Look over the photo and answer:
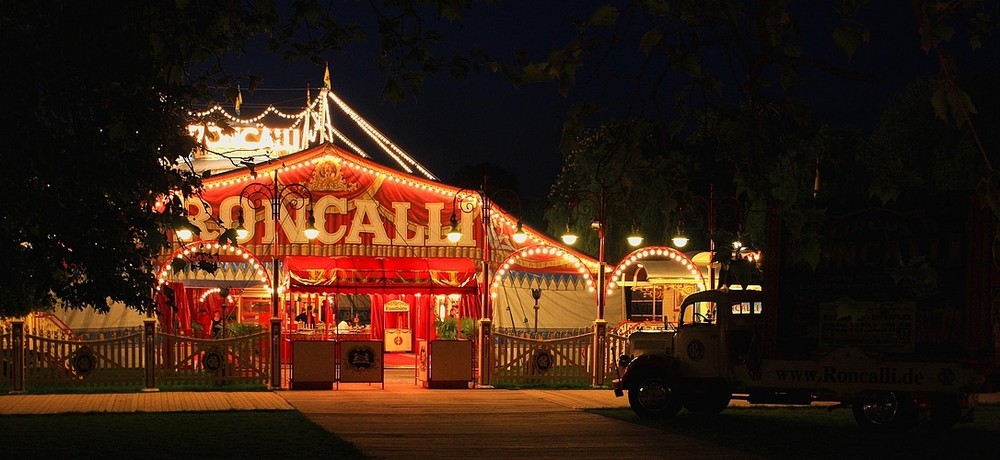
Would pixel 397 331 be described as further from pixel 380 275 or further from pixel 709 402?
pixel 709 402

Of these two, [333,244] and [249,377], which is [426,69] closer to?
[249,377]

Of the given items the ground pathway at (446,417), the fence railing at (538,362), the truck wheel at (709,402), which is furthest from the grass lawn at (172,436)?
the fence railing at (538,362)

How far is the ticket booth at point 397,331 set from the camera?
28266 mm

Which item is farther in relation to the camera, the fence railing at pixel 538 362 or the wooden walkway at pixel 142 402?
the fence railing at pixel 538 362

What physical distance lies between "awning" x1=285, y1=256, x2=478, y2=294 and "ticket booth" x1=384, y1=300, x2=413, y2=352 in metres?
2.11

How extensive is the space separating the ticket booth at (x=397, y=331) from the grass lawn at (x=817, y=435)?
12.7m

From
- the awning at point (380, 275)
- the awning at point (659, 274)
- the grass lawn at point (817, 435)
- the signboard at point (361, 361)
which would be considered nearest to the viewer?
the grass lawn at point (817, 435)

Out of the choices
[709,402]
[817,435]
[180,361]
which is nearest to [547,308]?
[180,361]

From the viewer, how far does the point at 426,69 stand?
22.0 feet

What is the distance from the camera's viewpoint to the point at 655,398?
1523cm

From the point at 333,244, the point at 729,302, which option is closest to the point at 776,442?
the point at 729,302

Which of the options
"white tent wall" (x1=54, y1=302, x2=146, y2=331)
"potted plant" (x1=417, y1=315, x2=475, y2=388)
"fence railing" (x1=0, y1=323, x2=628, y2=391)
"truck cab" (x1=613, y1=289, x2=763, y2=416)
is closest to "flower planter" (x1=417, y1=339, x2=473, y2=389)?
"potted plant" (x1=417, y1=315, x2=475, y2=388)

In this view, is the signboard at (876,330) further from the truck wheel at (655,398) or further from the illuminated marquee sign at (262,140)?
the illuminated marquee sign at (262,140)

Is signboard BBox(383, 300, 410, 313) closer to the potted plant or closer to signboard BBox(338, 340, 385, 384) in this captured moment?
the potted plant
